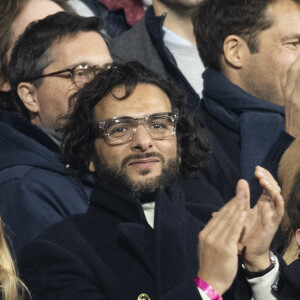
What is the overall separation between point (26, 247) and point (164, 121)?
880 millimetres

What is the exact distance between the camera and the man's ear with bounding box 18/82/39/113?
4516mm

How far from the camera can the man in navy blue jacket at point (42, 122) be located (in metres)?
3.89

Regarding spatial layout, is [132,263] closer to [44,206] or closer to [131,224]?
[131,224]

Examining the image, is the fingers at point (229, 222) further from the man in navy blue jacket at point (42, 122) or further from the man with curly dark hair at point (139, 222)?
the man in navy blue jacket at point (42, 122)

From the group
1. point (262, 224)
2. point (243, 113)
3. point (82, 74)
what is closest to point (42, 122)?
point (82, 74)

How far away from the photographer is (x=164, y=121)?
403 cm

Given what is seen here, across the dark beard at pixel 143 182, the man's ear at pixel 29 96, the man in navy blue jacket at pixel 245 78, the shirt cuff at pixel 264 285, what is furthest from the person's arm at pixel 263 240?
the man's ear at pixel 29 96

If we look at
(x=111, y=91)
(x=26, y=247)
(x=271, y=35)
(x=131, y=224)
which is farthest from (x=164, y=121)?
(x=271, y=35)

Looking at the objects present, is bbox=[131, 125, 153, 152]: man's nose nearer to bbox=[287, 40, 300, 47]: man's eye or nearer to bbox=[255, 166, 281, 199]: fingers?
bbox=[255, 166, 281, 199]: fingers

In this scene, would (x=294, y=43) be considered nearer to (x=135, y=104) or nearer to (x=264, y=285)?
(x=135, y=104)

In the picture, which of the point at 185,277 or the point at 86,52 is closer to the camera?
the point at 185,277

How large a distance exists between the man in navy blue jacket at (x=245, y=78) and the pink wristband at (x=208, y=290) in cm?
134

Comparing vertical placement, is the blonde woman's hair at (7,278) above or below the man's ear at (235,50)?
below

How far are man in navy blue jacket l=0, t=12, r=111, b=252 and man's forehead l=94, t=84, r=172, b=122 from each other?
33 cm
